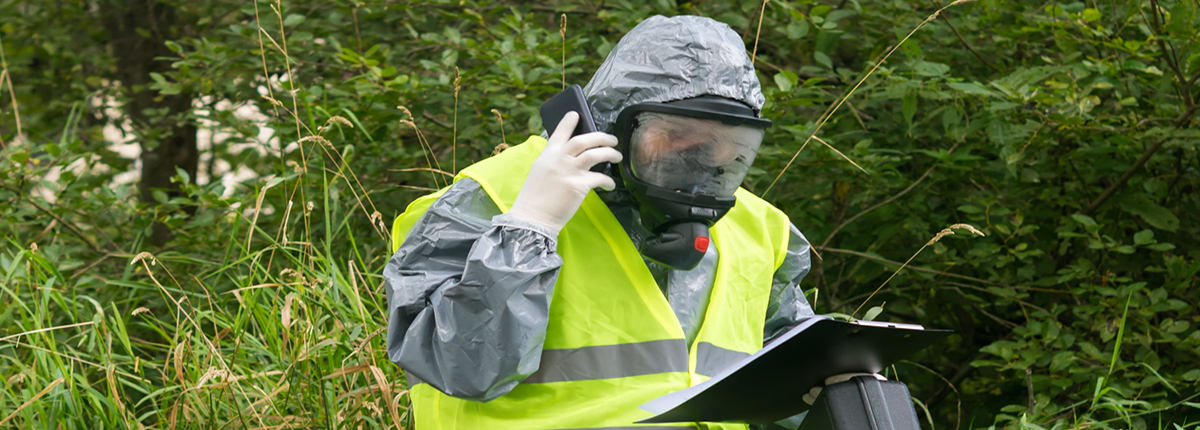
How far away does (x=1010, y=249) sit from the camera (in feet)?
9.96

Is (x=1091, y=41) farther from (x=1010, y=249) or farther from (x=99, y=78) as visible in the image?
(x=99, y=78)

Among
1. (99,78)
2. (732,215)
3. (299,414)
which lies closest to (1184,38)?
(732,215)

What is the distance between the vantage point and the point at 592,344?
1.55 meters

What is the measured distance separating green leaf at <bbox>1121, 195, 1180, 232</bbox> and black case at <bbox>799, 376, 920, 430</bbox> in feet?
6.24

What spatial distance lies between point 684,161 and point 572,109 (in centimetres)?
21

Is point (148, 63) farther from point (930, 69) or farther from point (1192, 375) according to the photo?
point (1192, 375)

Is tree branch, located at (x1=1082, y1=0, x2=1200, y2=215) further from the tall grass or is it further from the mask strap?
the tall grass

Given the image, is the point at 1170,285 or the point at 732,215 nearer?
the point at 732,215

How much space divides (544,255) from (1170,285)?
2303 mm

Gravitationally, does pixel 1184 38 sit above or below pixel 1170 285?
above

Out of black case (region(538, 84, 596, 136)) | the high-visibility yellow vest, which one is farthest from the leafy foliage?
black case (region(538, 84, 596, 136))

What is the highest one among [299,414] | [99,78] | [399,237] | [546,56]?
[399,237]

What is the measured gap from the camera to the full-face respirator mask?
4.97 feet

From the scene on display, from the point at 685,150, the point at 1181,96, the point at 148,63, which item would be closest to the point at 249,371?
the point at 685,150
